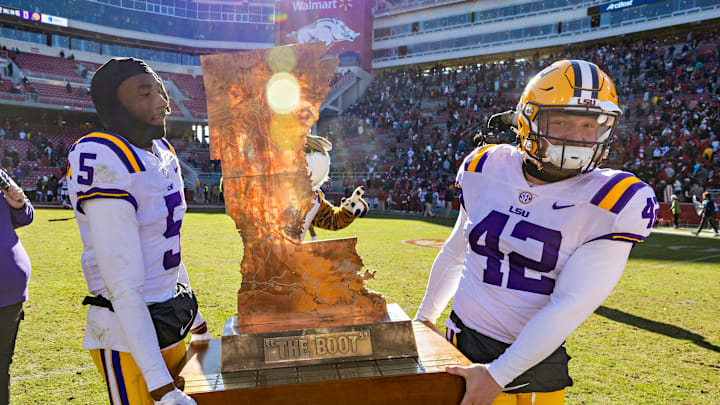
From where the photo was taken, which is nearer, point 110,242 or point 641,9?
point 110,242

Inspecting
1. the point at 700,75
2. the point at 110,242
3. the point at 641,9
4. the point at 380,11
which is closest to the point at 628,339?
the point at 110,242

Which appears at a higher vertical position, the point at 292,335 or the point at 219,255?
the point at 292,335

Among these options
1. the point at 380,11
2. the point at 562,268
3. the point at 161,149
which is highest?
the point at 380,11

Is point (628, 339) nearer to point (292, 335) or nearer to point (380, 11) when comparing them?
point (292, 335)

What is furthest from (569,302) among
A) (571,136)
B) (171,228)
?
(171,228)

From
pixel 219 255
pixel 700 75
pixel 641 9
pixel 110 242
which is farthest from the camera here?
pixel 641 9

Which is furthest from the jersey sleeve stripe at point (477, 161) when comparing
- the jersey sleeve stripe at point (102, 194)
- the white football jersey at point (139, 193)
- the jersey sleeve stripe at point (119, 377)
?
the jersey sleeve stripe at point (119, 377)

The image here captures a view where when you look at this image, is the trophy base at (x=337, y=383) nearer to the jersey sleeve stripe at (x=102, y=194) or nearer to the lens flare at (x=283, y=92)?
the jersey sleeve stripe at (x=102, y=194)

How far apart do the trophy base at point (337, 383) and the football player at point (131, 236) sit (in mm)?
122

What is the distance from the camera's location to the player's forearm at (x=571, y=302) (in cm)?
144

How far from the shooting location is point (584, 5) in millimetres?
25891

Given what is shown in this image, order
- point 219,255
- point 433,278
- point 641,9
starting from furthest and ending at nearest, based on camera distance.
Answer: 1. point 641,9
2. point 219,255
3. point 433,278

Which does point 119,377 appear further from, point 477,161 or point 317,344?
point 477,161

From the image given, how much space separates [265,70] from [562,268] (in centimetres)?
141
